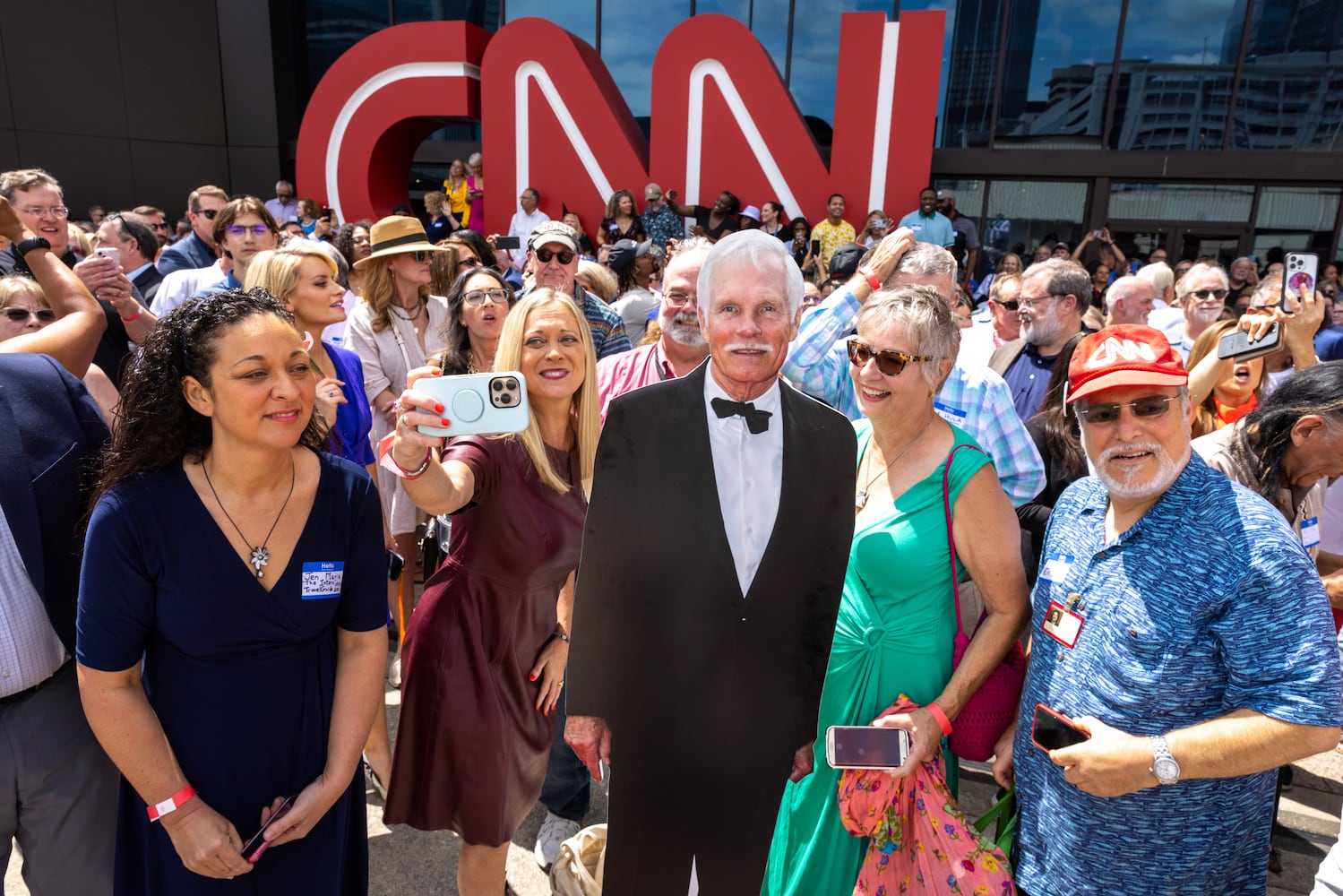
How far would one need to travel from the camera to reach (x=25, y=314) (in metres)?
2.50

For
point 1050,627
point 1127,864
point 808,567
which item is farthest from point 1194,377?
point 808,567

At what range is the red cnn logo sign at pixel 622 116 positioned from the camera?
32.4 ft

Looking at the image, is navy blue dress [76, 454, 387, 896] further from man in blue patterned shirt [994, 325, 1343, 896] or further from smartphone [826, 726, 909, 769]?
man in blue patterned shirt [994, 325, 1343, 896]

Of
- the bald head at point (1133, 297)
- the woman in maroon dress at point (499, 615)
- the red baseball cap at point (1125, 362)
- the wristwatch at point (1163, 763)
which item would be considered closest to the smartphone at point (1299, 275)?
the bald head at point (1133, 297)

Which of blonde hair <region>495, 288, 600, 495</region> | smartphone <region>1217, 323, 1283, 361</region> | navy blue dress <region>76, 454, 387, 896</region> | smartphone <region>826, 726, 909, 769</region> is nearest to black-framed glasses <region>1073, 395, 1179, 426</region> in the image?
smartphone <region>826, 726, 909, 769</region>

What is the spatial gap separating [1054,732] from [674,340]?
173 centimetres

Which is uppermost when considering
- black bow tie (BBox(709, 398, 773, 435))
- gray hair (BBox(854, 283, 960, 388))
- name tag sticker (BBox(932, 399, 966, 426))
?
gray hair (BBox(854, 283, 960, 388))

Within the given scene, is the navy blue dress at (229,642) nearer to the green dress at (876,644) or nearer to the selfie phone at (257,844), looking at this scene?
the selfie phone at (257,844)

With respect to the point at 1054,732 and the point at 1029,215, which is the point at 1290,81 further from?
the point at 1054,732

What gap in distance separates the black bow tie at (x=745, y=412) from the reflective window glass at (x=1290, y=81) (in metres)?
13.8

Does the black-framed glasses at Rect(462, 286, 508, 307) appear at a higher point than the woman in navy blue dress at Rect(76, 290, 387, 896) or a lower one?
higher

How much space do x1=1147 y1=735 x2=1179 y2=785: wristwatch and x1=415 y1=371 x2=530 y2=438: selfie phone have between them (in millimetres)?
1366

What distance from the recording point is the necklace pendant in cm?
164

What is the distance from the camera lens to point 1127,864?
1.62 m
